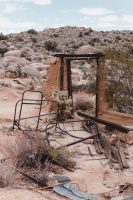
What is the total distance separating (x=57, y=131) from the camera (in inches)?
512

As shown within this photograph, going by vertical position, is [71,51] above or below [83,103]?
above

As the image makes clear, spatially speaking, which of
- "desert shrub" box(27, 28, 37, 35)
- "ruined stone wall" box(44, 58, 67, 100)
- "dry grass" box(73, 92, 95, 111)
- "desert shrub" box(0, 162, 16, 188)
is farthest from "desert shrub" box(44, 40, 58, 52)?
"desert shrub" box(0, 162, 16, 188)

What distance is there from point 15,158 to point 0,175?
1.27 meters

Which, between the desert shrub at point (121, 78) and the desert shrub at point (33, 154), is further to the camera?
the desert shrub at point (121, 78)

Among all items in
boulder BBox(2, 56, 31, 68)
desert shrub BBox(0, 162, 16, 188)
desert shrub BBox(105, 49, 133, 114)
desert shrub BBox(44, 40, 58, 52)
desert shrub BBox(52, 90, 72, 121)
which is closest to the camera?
desert shrub BBox(0, 162, 16, 188)

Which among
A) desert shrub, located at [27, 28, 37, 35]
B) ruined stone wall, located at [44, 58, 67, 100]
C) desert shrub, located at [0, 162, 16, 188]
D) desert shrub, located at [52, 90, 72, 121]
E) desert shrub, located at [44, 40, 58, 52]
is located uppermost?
desert shrub, located at [27, 28, 37, 35]

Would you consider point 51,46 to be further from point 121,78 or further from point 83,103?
point 121,78

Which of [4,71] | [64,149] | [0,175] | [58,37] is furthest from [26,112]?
[58,37]

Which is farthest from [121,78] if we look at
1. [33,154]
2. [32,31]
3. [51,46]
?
[32,31]

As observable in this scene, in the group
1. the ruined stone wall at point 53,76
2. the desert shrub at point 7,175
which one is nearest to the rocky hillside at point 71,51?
the ruined stone wall at point 53,76

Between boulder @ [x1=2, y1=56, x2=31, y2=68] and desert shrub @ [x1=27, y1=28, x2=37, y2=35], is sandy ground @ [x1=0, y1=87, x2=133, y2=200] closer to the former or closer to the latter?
boulder @ [x1=2, y1=56, x2=31, y2=68]

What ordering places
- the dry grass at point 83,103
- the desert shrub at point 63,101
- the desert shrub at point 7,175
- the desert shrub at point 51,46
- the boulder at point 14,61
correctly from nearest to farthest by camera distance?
the desert shrub at point 7,175
the desert shrub at point 63,101
the dry grass at point 83,103
the boulder at point 14,61
the desert shrub at point 51,46

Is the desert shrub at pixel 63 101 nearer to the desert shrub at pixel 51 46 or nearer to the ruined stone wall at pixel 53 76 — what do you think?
the ruined stone wall at pixel 53 76

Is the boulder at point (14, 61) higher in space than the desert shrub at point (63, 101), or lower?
higher
